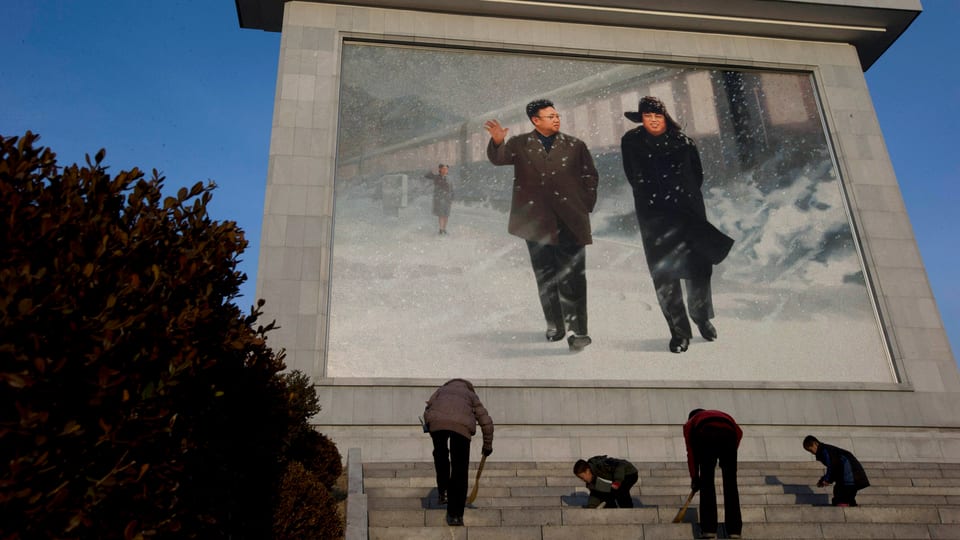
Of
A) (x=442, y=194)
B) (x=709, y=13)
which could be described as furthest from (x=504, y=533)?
(x=709, y=13)

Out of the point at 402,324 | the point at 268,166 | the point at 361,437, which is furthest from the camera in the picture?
the point at 268,166

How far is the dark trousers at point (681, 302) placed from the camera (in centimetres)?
1406

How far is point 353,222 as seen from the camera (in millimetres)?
14258

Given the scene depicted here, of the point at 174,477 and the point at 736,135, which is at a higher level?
the point at 736,135

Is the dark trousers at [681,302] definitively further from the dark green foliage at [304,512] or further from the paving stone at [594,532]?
the dark green foliage at [304,512]

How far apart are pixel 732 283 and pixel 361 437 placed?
7.86m

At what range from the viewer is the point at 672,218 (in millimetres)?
15031

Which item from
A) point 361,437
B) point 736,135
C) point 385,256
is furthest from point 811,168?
point 361,437

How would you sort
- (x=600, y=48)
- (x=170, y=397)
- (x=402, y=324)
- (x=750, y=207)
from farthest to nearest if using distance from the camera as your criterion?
(x=600, y=48) < (x=750, y=207) < (x=402, y=324) < (x=170, y=397)

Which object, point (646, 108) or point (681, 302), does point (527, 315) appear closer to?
point (681, 302)

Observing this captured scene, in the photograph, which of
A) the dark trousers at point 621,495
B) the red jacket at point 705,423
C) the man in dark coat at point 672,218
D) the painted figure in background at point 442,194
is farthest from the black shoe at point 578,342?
the red jacket at point 705,423

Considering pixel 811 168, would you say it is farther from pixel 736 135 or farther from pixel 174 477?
pixel 174 477

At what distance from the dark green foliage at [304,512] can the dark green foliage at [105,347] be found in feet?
4.15

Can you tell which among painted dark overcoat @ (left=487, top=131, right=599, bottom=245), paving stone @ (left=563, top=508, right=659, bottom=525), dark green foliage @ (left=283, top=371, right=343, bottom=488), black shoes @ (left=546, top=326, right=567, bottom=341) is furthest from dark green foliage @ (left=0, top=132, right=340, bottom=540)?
painted dark overcoat @ (left=487, top=131, right=599, bottom=245)
